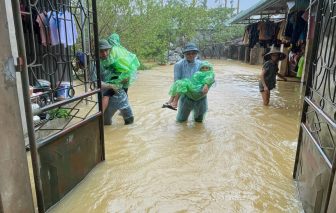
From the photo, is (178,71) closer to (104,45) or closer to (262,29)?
(104,45)

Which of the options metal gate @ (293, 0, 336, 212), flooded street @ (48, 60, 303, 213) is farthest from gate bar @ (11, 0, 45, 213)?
metal gate @ (293, 0, 336, 212)

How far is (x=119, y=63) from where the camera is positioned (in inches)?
164

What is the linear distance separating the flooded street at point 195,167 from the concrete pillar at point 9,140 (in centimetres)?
63

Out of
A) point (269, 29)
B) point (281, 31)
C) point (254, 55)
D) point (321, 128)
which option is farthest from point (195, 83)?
point (254, 55)

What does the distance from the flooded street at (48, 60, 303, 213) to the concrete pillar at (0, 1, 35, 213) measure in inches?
24.9

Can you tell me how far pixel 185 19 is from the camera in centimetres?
2145

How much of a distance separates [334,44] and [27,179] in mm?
2647

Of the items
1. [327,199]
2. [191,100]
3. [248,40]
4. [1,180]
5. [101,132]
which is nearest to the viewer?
[1,180]

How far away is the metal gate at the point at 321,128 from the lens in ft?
6.29

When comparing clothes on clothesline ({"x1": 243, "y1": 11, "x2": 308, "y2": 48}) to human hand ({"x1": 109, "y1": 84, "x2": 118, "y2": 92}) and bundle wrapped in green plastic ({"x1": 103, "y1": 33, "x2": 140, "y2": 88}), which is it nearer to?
bundle wrapped in green plastic ({"x1": 103, "y1": 33, "x2": 140, "y2": 88})

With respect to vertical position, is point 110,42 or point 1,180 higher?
point 110,42

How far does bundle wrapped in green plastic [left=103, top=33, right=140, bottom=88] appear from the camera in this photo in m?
4.18

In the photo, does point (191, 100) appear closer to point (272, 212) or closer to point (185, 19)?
point (272, 212)

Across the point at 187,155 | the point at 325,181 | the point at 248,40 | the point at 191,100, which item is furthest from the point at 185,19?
the point at 325,181
